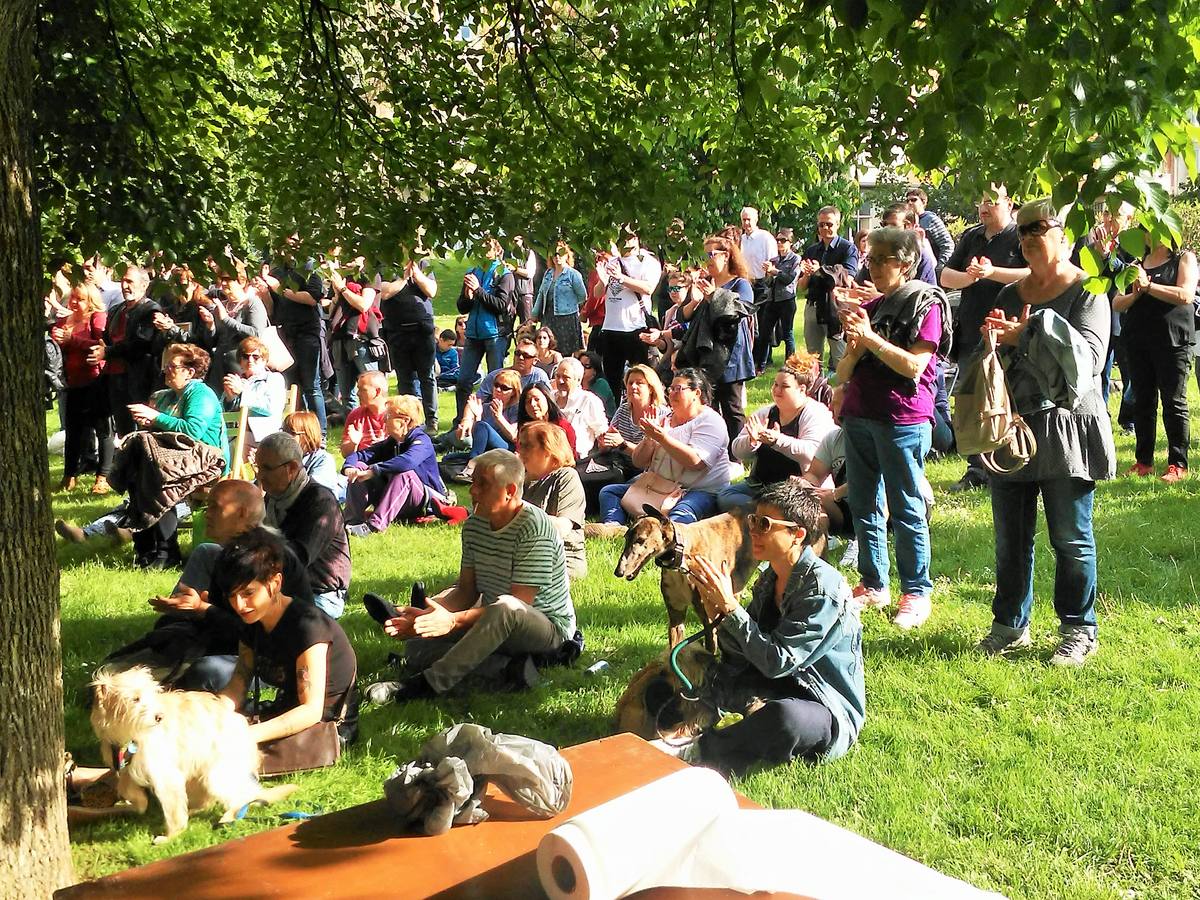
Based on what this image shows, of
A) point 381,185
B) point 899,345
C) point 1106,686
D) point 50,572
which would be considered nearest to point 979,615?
point 1106,686

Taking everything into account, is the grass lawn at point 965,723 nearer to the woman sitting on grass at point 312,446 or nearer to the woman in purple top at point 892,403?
the woman in purple top at point 892,403

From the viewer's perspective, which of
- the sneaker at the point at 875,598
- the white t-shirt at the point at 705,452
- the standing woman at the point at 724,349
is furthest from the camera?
the standing woman at the point at 724,349

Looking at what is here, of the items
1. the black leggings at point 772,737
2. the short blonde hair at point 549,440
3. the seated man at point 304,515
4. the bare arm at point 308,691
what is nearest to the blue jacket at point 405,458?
the short blonde hair at point 549,440

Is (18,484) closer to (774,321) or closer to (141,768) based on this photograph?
(141,768)

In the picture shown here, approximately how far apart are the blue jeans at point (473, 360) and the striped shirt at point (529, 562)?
6.80 m

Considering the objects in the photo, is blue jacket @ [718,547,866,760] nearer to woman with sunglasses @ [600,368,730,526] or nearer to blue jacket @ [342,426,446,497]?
woman with sunglasses @ [600,368,730,526]

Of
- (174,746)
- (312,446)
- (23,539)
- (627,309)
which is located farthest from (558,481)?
(627,309)

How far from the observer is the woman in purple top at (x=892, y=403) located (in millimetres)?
5984

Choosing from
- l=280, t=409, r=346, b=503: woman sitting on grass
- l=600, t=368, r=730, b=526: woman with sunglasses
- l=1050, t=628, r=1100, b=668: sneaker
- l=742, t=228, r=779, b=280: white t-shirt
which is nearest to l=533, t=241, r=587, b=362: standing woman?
l=742, t=228, r=779, b=280: white t-shirt

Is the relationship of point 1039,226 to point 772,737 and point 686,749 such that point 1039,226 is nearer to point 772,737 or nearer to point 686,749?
point 772,737

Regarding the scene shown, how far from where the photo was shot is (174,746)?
4.32 metres

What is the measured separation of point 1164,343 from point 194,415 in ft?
23.2

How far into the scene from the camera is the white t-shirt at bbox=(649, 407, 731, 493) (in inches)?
315

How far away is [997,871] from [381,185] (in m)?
4.04
